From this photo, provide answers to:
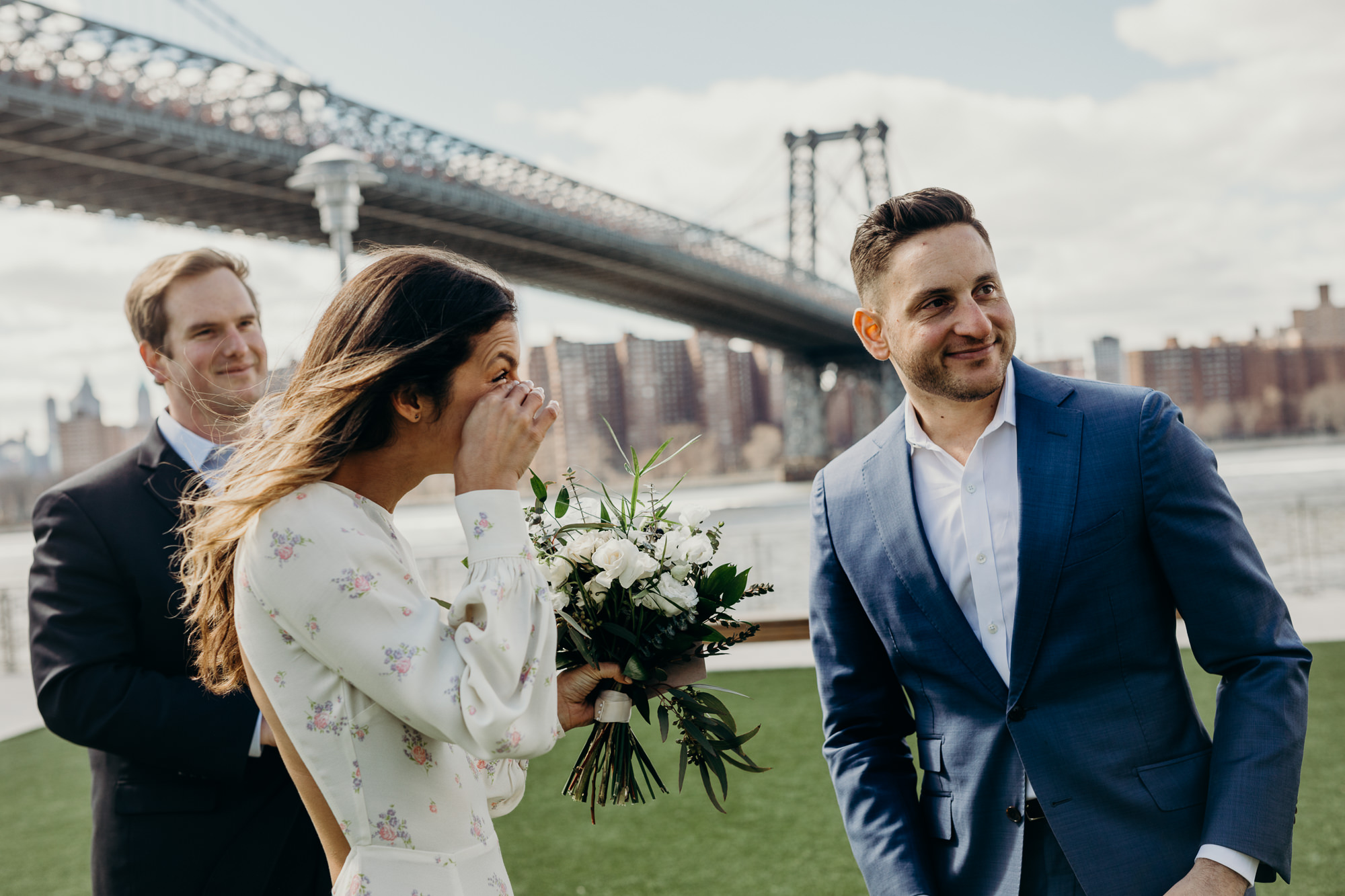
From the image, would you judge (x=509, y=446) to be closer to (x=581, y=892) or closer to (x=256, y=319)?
(x=256, y=319)

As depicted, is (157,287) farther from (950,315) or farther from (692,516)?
(950,315)

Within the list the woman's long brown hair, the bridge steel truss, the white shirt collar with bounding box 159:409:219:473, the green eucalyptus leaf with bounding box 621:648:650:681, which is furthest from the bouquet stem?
the bridge steel truss

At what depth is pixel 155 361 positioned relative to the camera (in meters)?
2.20

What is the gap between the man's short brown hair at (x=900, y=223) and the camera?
5.71ft

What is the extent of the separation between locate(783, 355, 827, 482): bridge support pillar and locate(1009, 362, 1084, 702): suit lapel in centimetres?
3460

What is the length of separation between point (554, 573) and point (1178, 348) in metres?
47.3

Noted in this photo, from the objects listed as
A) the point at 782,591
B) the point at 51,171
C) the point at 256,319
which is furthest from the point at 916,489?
the point at 51,171

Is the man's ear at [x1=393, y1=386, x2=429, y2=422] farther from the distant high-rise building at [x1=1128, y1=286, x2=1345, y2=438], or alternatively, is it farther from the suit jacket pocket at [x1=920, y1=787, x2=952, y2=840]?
the distant high-rise building at [x1=1128, y1=286, x2=1345, y2=438]

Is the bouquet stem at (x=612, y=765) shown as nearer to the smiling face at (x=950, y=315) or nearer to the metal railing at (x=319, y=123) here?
the smiling face at (x=950, y=315)

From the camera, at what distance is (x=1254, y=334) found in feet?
151

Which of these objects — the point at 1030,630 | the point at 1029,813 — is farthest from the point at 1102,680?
the point at 1029,813

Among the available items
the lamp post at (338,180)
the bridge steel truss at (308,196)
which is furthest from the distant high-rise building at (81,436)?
the lamp post at (338,180)

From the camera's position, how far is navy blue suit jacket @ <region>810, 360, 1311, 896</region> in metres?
1.49

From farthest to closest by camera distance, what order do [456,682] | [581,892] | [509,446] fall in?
[581,892]
[509,446]
[456,682]
